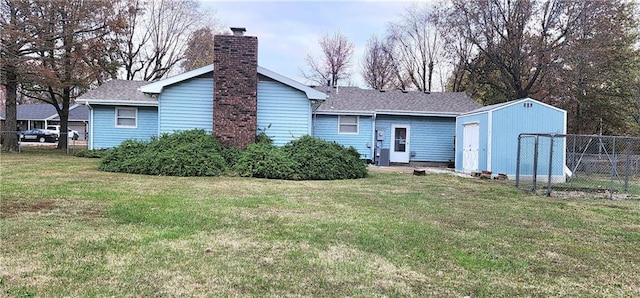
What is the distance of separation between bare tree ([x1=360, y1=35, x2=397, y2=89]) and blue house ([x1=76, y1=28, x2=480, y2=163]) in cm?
1536

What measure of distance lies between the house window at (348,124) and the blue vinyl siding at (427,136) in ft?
3.96

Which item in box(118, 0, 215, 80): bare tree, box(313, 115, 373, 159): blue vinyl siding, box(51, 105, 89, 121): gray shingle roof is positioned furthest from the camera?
box(51, 105, 89, 121): gray shingle roof

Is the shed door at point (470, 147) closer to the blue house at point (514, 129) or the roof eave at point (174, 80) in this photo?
the blue house at point (514, 129)

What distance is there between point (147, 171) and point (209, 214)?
253 inches

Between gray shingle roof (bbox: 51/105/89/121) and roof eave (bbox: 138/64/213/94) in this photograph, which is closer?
roof eave (bbox: 138/64/213/94)

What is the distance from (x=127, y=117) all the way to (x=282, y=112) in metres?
8.32

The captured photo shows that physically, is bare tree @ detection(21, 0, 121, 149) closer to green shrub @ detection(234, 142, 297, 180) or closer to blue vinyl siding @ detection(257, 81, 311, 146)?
blue vinyl siding @ detection(257, 81, 311, 146)

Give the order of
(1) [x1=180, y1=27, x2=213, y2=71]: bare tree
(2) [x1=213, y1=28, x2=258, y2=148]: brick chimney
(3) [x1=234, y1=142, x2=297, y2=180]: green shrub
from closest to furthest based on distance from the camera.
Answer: (3) [x1=234, y1=142, x2=297, y2=180]: green shrub < (2) [x1=213, y1=28, x2=258, y2=148]: brick chimney < (1) [x1=180, y1=27, x2=213, y2=71]: bare tree

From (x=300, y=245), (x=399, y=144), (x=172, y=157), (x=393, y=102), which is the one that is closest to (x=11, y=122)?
(x=172, y=157)

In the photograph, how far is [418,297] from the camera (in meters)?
3.34

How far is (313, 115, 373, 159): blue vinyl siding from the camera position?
64.8ft

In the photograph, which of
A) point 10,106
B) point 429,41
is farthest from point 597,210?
point 429,41

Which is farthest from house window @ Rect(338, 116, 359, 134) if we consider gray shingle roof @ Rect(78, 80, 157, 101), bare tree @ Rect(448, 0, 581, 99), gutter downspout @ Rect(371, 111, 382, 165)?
bare tree @ Rect(448, 0, 581, 99)

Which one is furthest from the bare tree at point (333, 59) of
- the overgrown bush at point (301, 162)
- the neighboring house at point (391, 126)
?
the overgrown bush at point (301, 162)
